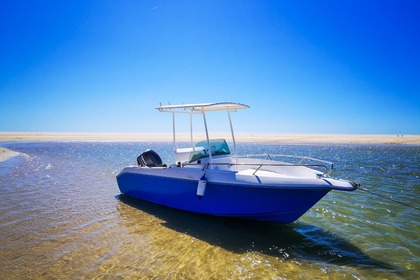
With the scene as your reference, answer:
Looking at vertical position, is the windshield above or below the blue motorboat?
above

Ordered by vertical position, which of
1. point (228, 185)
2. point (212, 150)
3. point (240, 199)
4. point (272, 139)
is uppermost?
point (212, 150)

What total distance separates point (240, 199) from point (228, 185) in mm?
488

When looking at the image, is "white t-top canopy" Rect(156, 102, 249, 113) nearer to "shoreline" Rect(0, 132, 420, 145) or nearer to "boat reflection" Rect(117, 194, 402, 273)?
"boat reflection" Rect(117, 194, 402, 273)

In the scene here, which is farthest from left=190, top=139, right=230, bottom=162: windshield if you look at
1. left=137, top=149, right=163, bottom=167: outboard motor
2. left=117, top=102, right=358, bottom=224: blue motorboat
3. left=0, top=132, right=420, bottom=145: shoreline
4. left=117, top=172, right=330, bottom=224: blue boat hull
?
left=0, top=132, right=420, bottom=145: shoreline

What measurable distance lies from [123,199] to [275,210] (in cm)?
623

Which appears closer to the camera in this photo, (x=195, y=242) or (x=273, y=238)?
(x=195, y=242)

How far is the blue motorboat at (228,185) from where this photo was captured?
6219 mm

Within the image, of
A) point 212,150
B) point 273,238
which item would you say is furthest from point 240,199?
point 212,150

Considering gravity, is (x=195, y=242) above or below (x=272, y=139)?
below

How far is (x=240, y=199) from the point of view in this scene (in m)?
6.84

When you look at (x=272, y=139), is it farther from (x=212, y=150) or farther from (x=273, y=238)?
(x=273, y=238)

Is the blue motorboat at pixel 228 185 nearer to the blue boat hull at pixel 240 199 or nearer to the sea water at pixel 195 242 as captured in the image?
the blue boat hull at pixel 240 199

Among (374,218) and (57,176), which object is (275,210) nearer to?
(374,218)

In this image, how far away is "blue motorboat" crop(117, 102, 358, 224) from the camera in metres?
6.22
